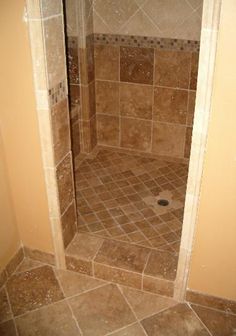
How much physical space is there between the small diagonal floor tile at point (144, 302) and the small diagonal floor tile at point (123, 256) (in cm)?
18

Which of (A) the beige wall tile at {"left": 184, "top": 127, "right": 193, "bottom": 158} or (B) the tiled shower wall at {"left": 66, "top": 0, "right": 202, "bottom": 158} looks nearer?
(B) the tiled shower wall at {"left": 66, "top": 0, "right": 202, "bottom": 158}

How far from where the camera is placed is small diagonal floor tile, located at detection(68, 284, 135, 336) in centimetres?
229

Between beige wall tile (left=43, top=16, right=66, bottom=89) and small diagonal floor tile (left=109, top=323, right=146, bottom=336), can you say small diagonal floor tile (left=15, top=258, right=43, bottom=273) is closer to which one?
small diagonal floor tile (left=109, top=323, right=146, bottom=336)

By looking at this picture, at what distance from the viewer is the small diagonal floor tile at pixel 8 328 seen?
2.23 metres

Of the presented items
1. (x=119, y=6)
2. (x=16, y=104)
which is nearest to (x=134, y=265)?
(x=16, y=104)

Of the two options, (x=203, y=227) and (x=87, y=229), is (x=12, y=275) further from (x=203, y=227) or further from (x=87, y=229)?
(x=203, y=227)

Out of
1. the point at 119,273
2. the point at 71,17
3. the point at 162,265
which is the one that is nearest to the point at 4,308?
the point at 119,273

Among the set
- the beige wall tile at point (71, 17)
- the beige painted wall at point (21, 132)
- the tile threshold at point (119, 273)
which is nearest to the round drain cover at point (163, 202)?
the tile threshold at point (119, 273)

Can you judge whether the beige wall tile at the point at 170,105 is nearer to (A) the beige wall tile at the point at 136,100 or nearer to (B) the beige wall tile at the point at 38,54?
(A) the beige wall tile at the point at 136,100

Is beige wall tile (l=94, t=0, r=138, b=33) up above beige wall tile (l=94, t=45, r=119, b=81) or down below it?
above

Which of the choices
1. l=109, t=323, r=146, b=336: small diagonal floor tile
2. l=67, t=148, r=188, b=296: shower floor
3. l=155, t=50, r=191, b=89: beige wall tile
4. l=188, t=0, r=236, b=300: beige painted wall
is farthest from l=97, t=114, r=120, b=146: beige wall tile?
l=109, t=323, r=146, b=336: small diagonal floor tile

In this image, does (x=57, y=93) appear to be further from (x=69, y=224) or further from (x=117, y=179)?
(x=117, y=179)

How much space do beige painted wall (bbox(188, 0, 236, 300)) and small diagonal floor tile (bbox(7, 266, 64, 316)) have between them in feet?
3.22

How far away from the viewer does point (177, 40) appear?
3.30 metres
